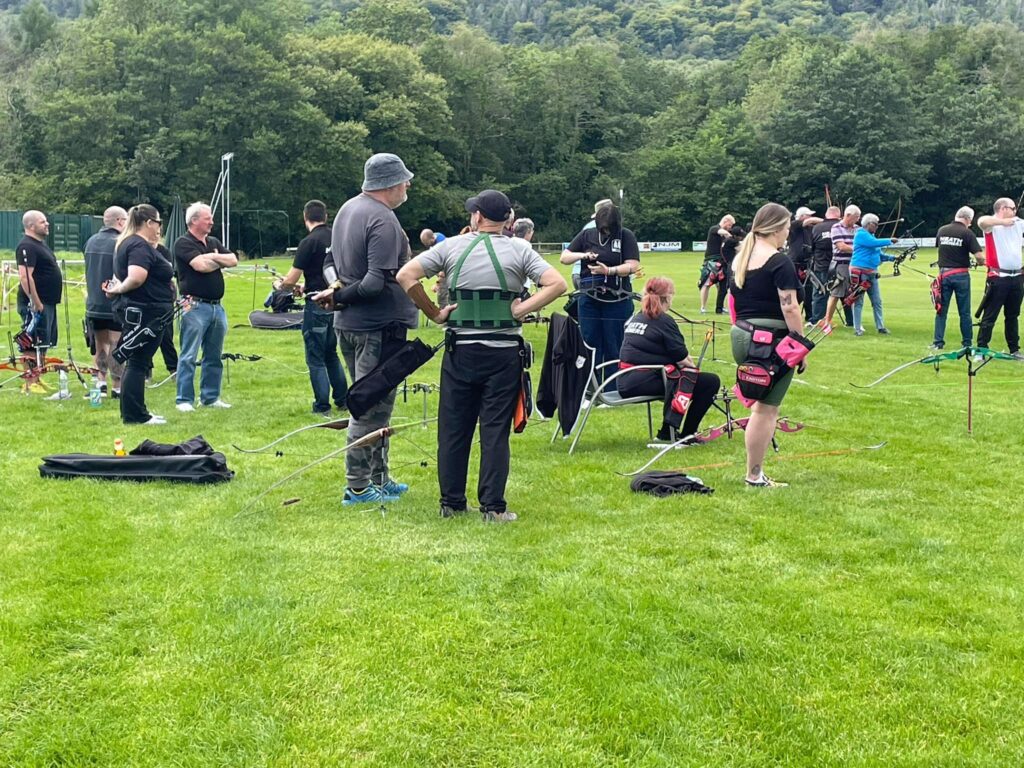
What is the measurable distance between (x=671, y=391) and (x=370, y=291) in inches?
108

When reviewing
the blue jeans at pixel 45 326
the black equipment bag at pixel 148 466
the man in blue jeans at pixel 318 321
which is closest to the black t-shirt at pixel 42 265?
the blue jeans at pixel 45 326

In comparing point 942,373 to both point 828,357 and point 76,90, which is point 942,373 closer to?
point 828,357

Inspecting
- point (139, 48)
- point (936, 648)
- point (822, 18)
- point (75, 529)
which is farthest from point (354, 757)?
point (822, 18)

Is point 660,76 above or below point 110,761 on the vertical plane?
above

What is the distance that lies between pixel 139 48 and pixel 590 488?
5388 centimetres

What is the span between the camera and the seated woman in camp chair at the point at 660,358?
7.40m

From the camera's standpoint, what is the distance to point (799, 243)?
15.5 metres

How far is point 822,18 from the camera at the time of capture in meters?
164

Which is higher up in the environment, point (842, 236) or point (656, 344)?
point (842, 236)

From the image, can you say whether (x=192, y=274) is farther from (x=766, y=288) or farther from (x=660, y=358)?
(x=766, y=288)

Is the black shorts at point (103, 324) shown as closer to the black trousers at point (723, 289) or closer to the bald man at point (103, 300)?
the bald man at point (103, 300)

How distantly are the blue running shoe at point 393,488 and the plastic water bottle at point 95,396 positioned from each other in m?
4.38

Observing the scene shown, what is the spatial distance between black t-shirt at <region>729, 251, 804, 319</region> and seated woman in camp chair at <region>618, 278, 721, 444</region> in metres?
1.29

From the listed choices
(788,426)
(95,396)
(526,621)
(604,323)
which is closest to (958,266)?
(604,323)
